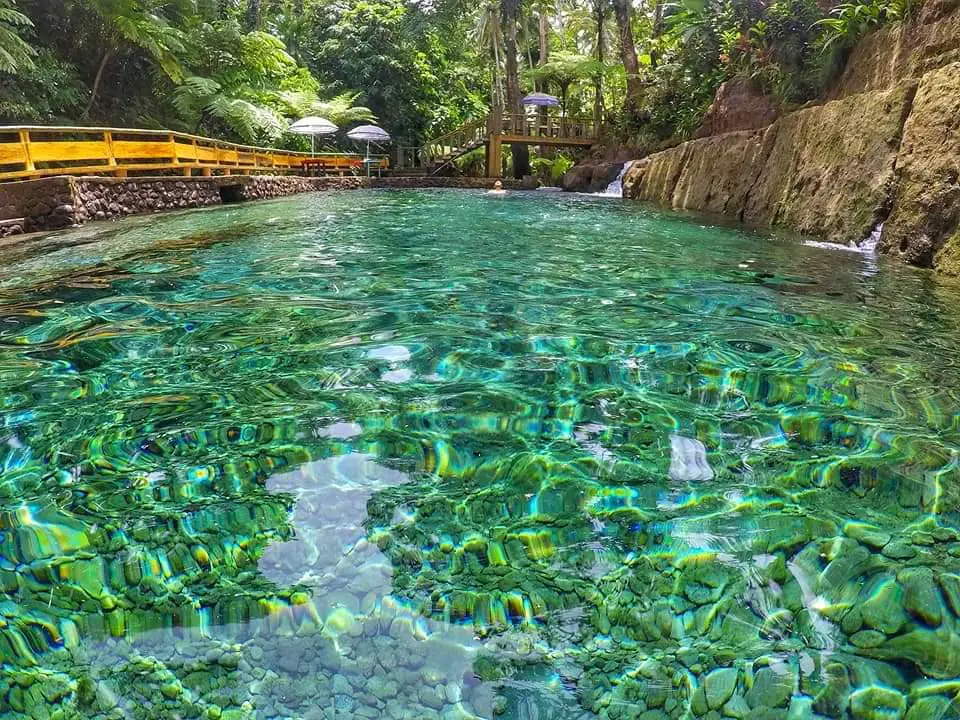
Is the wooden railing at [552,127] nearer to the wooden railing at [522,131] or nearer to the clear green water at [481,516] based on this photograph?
the wooden railing at [522,131]

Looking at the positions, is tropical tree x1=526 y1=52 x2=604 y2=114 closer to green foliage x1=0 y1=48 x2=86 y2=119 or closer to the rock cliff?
the rock cliff

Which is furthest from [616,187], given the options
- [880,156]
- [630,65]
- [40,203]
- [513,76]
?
[40,203]

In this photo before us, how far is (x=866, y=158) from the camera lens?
7.54 metres

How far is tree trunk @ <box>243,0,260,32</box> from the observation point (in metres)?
26.0

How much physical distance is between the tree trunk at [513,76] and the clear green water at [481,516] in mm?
24595

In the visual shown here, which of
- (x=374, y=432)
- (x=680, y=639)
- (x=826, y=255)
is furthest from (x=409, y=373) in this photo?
(x=826, y=255)

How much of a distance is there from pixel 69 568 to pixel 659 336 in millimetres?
3143

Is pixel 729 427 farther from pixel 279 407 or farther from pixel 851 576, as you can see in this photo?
pixel 279 407

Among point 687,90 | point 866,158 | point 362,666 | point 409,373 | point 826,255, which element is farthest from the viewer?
point 687,90

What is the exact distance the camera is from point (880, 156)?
7.30 metres

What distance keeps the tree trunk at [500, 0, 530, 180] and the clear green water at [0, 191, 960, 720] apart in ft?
80.7

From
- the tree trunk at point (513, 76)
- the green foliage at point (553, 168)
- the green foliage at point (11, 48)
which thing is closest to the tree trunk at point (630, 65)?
the green foliage at point (553, 168)

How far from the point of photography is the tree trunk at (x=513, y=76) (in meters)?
26.6

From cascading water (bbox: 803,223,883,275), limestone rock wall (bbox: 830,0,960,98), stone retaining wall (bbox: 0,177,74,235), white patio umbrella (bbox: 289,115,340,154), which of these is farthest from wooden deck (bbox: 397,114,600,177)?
cascading water (bbox: 803,223,883,275)
